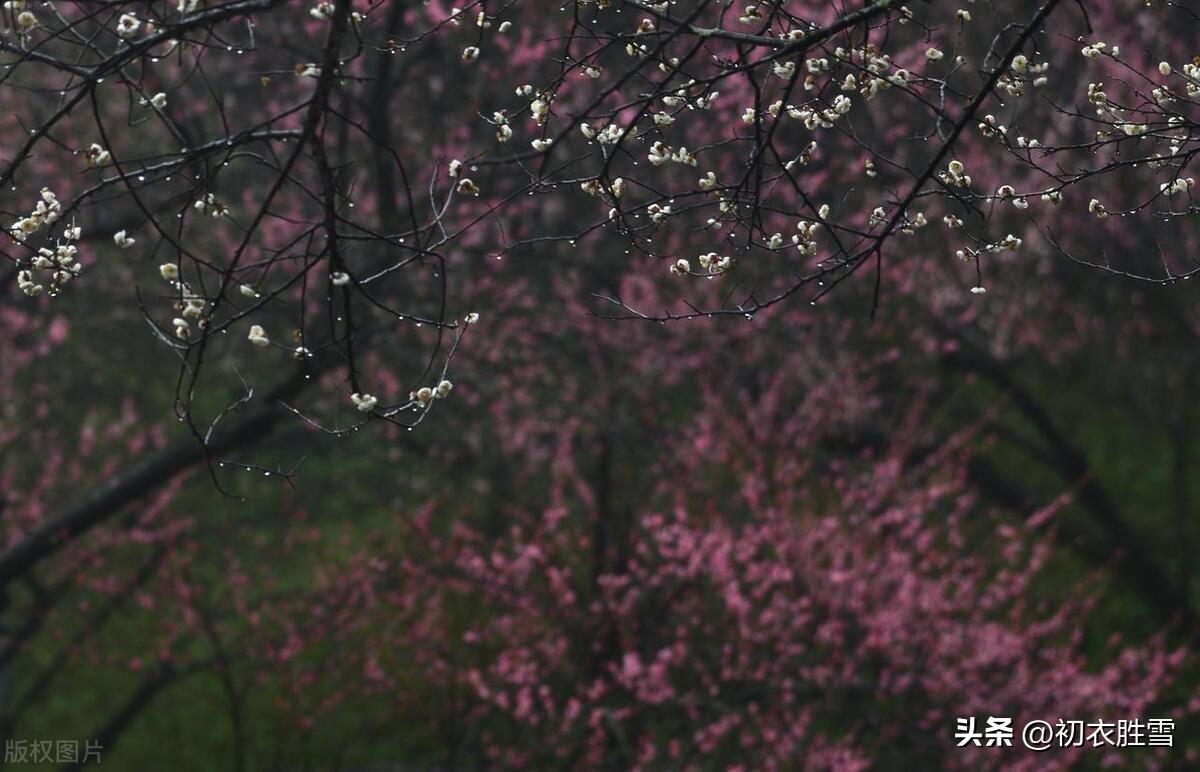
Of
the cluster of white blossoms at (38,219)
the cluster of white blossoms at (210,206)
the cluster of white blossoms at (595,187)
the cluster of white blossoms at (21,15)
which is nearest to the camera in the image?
the cluster of white blossoms at (21,15)

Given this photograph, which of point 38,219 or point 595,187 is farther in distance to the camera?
point 595,187

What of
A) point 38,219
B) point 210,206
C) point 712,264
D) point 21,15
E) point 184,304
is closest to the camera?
point 21,15

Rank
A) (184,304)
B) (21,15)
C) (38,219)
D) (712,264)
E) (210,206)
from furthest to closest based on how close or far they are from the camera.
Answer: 1. (210,206)
2. (712,264)
3. (184,304)
4. (38,219)
5. (21,15)

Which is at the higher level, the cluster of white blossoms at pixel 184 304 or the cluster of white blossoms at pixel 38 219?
the cluster of white blossoms at pixel 38 219

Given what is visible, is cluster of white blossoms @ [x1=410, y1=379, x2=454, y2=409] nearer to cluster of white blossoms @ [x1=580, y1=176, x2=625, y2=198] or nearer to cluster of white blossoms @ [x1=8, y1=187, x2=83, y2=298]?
cluster of white blossoms @ [x1=580, y1=176, x2=625, y2=198]

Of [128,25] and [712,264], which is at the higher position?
[128,25]

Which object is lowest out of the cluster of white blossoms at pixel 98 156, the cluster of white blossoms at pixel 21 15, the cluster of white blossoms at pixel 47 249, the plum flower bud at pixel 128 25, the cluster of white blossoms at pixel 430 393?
the cluster of white blossoms at pixel 430 393

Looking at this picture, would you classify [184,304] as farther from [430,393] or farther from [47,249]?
[430,393]

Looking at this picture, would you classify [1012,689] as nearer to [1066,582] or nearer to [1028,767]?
[1028,767]

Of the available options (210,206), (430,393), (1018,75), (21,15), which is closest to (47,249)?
(210,206)

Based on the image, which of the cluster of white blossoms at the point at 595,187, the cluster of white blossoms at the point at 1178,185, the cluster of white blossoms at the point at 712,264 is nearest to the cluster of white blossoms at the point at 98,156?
the cluster of white blossoms at the point at 595,187

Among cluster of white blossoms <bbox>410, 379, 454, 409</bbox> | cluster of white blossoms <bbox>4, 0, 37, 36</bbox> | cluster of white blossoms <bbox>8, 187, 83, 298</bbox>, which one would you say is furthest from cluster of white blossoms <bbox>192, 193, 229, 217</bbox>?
cluster of white blossoms <bbox>410, 379, 454, 409</bbox>

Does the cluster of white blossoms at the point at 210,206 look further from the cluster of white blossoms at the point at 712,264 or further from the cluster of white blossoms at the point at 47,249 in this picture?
the cluster of white blossoms at the point at 712,264

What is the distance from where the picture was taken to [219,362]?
9.80m
